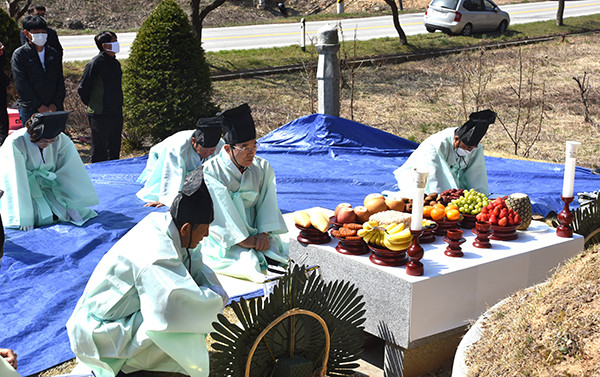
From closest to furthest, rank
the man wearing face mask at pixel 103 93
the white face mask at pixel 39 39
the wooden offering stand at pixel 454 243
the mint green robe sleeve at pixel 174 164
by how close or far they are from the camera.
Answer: the wooden offering stand at pixel 454 243, the mint green robe sleeve at pixel 174 164, the white face mask at pixel 39 39, the man wearing face mask at pixel 103 93

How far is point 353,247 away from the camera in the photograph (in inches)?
179

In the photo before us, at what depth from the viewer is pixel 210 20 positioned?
1058 inches

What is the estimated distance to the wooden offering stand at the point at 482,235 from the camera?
15.3 feet

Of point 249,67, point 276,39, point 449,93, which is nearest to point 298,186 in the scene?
point 449,93

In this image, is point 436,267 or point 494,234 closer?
point 436,267

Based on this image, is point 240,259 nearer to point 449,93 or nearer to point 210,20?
point 449,93

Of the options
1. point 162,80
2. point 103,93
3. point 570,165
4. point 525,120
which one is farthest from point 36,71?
point 525,120

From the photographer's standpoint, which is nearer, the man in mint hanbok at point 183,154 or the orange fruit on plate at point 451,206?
the orange fruit on plate at point 451,206

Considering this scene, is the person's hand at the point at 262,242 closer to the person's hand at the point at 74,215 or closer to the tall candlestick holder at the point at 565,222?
the person's hand at the point at 74,215

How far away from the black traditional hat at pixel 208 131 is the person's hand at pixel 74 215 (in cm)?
133

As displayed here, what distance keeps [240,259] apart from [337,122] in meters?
4.52

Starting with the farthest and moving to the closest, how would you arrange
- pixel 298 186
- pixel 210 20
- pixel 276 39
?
pixel 210 20, pixel 276 39, pixel 298 186

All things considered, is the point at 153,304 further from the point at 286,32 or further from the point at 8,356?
the point at 286,32

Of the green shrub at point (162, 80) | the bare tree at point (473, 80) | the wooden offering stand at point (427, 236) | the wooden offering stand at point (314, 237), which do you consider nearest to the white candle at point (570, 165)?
the wooden offering stand at point (427, 236)
